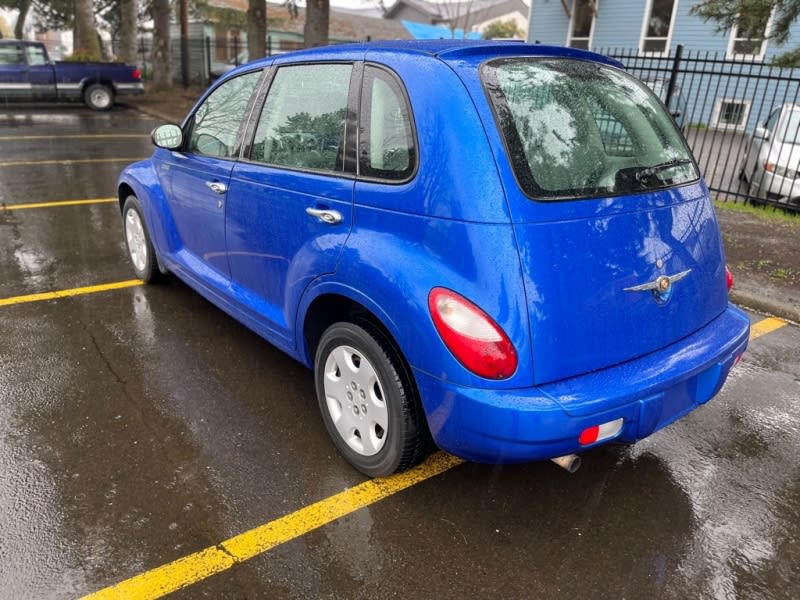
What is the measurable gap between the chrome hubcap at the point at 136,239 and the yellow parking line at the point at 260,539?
297 centimetres

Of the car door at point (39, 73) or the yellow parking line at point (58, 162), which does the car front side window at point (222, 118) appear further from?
the car door at point (39, 73)

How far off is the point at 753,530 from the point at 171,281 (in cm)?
427

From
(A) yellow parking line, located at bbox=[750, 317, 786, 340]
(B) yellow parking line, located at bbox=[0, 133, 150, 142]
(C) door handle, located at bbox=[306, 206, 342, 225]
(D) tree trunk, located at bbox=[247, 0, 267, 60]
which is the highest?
(D) tree trunk, located at bbox=[247, 0, 267, 60]

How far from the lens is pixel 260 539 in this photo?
8.11 ft

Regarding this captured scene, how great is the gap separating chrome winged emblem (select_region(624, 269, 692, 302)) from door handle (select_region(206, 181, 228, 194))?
7.21ft

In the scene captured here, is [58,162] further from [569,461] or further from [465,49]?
[569,461]

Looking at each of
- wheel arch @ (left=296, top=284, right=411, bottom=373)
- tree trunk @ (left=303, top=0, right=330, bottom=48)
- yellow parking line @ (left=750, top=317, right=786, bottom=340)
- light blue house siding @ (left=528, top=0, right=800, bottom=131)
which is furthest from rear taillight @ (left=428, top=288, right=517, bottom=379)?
light blue house siding @ (left=528, top=0, right=800, bottom=131)

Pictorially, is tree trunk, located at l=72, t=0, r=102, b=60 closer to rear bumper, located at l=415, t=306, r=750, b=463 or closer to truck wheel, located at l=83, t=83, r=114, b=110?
truck wheel, located at l=83, t=83, r=114, b=110

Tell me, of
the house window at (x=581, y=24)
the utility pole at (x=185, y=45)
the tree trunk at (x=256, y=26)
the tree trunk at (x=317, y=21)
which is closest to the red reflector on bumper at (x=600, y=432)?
the tree trunk at (x=317, y=21)

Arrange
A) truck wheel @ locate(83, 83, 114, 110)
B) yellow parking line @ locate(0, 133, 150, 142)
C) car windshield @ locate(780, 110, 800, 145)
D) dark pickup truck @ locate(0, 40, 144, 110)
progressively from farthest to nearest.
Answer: truck wheel @ locate(83, 83, 114, 110), dark pickup truck @ locate(0, 40, 144, 110), yellow parking line @ locate(0, 133, 150, 142), car windshield @ locate(780, 110, 800, 145)

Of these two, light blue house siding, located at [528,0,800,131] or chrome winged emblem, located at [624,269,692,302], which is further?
light blue house siding, located at [528,0,800,131]

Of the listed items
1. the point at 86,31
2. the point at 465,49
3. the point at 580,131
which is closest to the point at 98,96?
the point at 86,31

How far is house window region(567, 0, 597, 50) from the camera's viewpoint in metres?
20.9

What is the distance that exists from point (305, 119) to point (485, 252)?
1.36 metres
